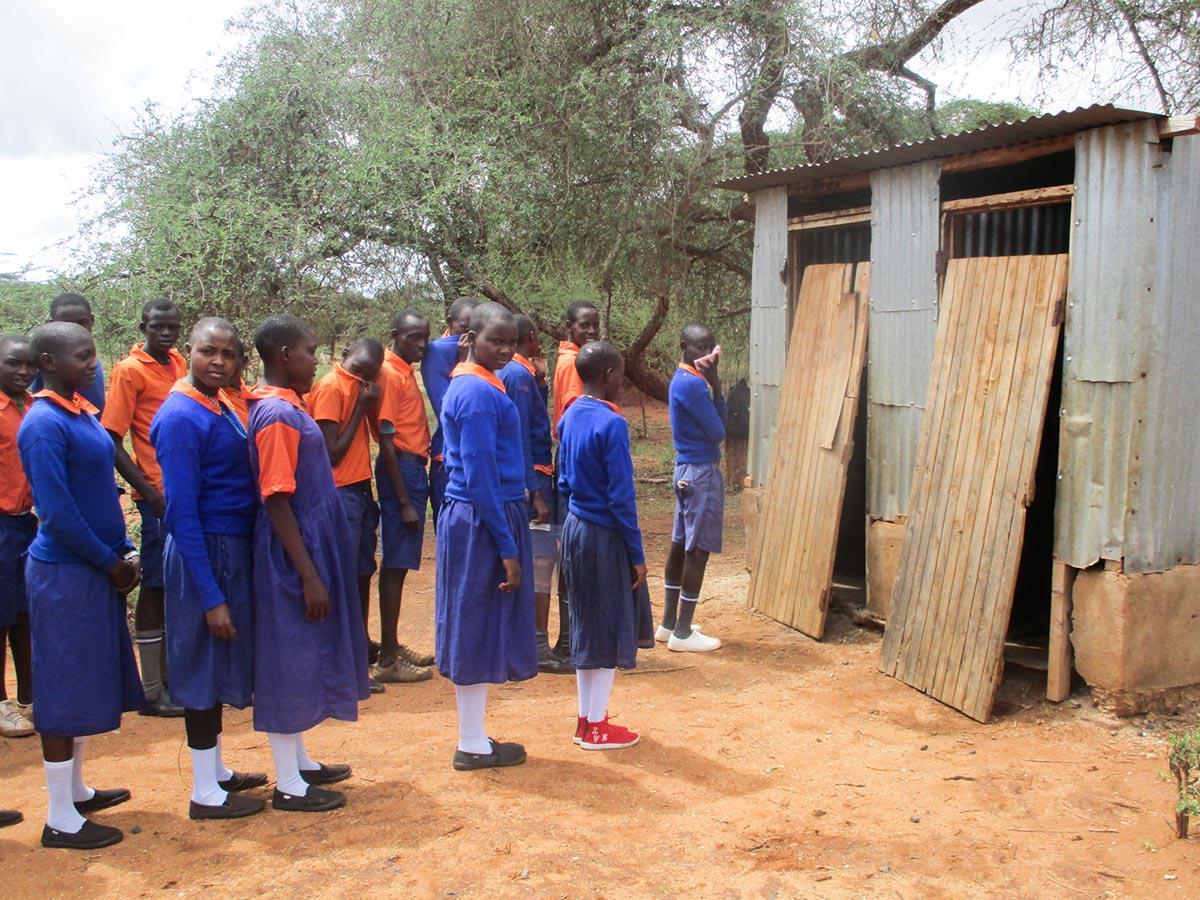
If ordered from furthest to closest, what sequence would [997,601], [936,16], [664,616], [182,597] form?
[936,16], [664,616], [997,601], [182,597]

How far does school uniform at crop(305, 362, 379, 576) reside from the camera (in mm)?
5184

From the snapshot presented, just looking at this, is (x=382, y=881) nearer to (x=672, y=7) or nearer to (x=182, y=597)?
(x=182, y=597)

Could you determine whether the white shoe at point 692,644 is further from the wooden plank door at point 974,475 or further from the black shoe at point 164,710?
the black shoe at point 164,710

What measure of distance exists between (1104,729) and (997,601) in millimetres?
739

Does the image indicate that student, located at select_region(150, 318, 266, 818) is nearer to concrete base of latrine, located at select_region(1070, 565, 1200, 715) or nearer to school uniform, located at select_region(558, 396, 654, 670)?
school uniform, located at select_region(558, 396, 654, 670)

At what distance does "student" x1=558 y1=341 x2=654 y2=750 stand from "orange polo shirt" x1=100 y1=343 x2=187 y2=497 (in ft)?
6.88

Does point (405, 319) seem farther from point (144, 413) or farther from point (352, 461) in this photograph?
point (144, 413)

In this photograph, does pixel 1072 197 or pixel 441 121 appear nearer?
pixel 1072 197

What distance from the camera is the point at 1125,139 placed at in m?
4.77

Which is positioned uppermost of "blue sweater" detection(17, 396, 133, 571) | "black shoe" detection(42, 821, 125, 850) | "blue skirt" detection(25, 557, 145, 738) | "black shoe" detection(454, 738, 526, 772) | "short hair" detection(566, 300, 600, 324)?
"short hair" detection(566, 300, 600, 324)

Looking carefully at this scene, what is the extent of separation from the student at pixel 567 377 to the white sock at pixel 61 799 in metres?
2.81

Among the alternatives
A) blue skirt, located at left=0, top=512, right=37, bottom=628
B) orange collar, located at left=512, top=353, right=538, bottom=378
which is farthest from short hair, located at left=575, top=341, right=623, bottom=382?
blue skirt, located at left=0, top=512, right=37, bottom=628

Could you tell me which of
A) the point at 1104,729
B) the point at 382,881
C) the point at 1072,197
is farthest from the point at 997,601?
the point at 382,881

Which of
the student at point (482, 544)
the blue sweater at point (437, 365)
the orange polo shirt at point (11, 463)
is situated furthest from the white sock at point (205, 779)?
the blue sweater at point (437, 365)
